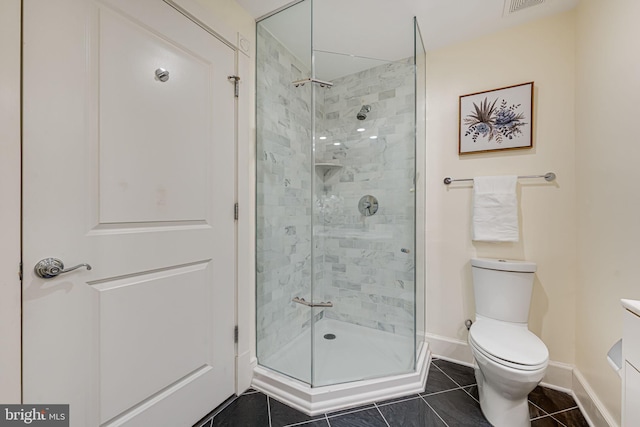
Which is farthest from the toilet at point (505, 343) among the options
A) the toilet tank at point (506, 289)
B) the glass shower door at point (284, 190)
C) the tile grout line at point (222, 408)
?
the tile grout line at point (222, 408)

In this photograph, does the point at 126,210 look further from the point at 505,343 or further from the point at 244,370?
the point at 505,343

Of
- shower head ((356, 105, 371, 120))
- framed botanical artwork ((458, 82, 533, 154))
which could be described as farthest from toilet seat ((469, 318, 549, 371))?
shower head ((356, 105, 371, 120))

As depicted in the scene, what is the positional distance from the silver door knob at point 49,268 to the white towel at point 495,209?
2.13m

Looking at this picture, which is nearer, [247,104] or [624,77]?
[624,77]

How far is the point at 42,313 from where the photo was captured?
841 mm

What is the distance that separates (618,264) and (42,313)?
229 cm

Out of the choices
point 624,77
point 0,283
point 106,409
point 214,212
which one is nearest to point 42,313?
point 0,283

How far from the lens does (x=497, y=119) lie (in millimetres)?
1782

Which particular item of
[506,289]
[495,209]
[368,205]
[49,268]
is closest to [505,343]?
[506,289]

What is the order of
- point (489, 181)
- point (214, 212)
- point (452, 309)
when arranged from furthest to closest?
point (452, 309)
point (489, 181)
point (214, 212)

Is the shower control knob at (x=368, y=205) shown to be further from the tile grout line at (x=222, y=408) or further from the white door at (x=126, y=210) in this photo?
the tile grout line at (x=222, y=408)

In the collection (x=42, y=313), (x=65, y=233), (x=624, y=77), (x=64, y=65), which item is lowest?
(x=42, y=313)

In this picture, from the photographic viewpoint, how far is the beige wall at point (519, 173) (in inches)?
64.1

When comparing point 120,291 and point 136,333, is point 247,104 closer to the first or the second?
point 120,291
